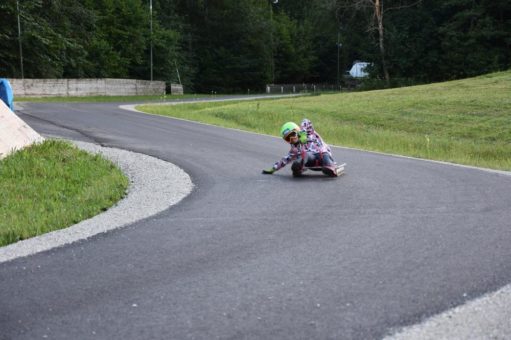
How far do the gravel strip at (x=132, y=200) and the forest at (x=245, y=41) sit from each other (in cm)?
3856

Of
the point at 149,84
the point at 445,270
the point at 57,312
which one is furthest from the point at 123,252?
Answer: the point at 149,84

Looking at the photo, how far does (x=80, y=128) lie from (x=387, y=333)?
704 inches

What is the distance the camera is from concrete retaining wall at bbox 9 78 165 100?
43691 millimetres

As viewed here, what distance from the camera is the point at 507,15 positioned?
58.5 meters

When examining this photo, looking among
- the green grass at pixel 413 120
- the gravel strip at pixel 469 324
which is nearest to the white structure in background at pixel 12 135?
the green grass at pixel 413 120

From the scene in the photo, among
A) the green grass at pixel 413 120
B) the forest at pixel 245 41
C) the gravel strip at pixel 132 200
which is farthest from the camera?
the forest at pixel 245 41

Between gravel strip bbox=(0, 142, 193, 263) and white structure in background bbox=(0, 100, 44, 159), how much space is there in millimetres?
1600

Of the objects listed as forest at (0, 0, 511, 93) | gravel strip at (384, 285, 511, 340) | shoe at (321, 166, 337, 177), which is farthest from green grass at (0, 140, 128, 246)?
forest at (0, 0, 511, 93)

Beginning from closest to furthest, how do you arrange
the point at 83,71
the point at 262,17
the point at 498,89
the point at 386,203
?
the point at 386,203 → the point at 498,89 → the point at 83,71 → the point at 262,17

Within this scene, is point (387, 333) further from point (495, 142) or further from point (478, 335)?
point (495, 142)

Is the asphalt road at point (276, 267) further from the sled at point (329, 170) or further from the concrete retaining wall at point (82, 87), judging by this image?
the concrete retaining wall at point (82, 87)

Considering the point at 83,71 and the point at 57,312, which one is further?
the point at 83,71

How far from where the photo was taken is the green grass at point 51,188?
24.6 ft

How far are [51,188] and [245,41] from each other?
7567 cm
